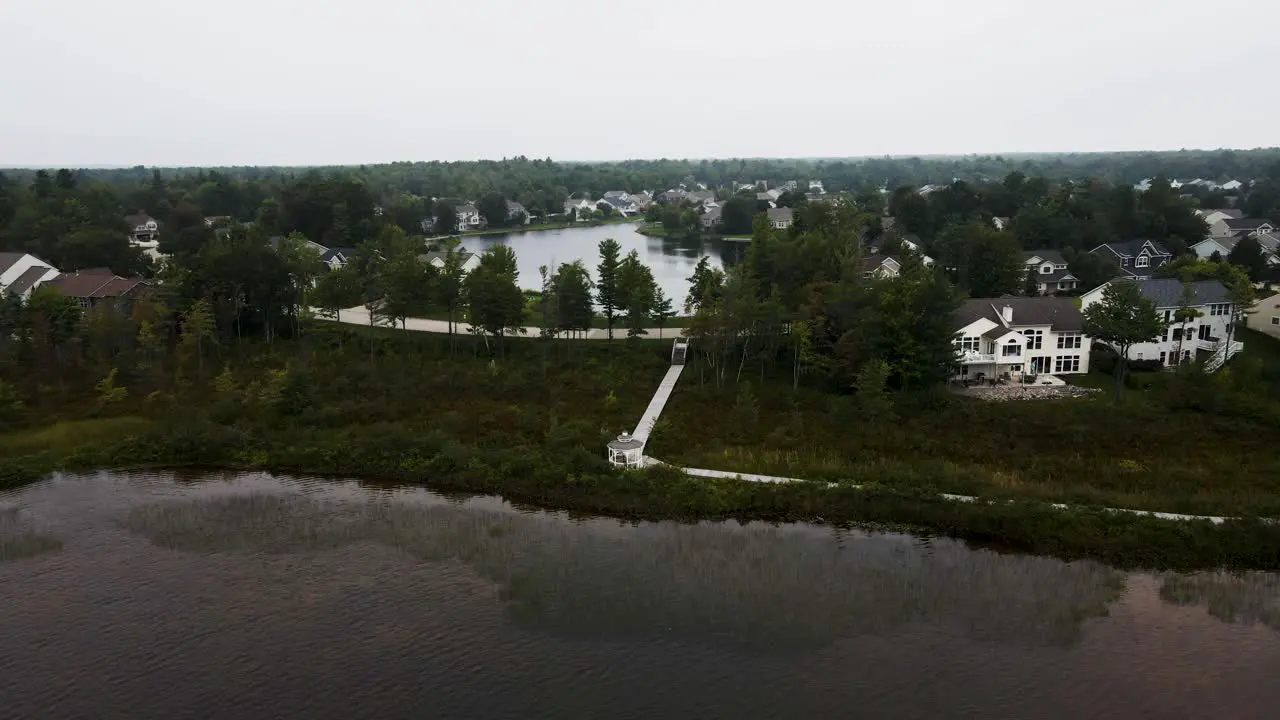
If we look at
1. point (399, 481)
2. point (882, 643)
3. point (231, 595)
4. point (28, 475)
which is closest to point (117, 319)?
point (28, 475)

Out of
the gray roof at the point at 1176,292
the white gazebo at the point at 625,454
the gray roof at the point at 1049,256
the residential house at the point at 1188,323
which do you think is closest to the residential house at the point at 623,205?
the gray roof at the point at 1049,256

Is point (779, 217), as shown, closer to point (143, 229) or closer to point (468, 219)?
point (468, 219)

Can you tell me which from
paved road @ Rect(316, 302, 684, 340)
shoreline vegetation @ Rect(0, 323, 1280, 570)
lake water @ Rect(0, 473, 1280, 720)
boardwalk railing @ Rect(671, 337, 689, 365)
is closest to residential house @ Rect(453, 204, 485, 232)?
paved road @ Rect(316, 302, 684, 340)

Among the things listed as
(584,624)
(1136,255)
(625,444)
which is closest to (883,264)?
(1136,255)

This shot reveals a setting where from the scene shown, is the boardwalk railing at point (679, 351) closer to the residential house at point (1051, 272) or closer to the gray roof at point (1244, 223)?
the residential house at point (1051, 272)

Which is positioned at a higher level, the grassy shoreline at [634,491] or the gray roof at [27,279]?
the gray roof at [27,279]

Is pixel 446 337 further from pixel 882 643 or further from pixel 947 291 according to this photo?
pixel 882 643

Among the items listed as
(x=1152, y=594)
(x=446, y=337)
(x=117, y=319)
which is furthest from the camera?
(x=446, y=337)
